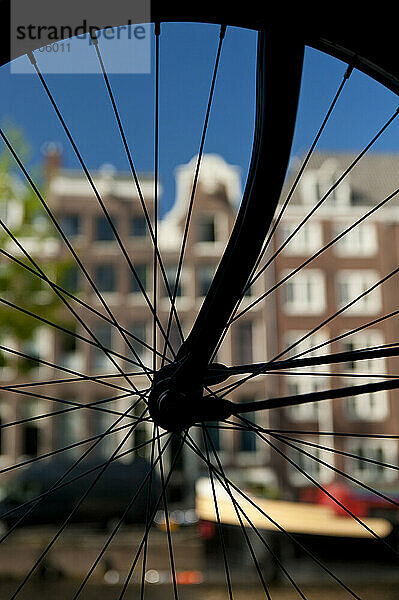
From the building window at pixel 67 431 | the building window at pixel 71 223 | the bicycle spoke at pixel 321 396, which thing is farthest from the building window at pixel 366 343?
the bicycle spoke at pixel 321 396

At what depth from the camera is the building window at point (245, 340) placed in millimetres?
4852

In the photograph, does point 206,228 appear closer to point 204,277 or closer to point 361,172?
point 204,277

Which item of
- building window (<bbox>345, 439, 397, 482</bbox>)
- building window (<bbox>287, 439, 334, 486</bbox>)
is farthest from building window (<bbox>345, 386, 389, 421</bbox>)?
building window (<bbox>287, 439, 334, 486</bbox>)

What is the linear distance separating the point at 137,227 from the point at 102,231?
23 cm

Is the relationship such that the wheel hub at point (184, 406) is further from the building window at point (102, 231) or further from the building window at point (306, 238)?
the building window at point (306, 238)

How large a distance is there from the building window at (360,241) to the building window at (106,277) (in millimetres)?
1560

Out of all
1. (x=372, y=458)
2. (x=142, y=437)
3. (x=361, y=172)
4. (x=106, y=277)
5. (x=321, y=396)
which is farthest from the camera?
(x=361, y=172)

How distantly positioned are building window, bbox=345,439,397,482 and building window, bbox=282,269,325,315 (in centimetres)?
96

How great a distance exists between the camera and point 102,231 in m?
4.65

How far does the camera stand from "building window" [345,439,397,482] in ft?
15.2

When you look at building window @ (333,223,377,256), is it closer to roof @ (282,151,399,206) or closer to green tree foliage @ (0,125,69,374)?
roof @ (282,151,399,206)

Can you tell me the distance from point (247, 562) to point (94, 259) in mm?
2656

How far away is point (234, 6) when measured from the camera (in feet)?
1.39

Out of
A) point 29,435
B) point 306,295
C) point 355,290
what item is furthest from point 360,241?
point 29,435
